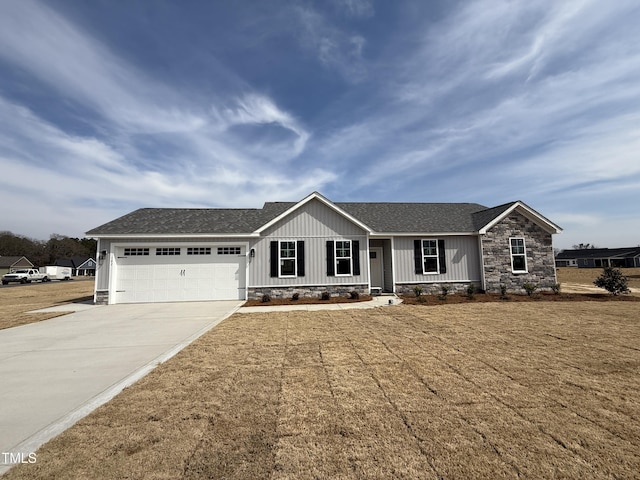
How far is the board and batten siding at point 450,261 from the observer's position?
1529cm

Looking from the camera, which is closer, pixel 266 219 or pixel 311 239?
pixel 311 239

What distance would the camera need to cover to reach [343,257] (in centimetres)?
1482

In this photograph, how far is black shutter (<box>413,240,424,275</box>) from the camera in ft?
50.3

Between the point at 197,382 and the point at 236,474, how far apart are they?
227 centimetres

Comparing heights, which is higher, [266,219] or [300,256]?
[266,219]

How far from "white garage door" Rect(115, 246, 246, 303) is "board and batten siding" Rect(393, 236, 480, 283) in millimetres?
7697

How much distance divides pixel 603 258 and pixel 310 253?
7089 cm

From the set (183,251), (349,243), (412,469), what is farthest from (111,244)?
(412,469)

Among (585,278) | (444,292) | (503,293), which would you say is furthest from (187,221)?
(585,278)

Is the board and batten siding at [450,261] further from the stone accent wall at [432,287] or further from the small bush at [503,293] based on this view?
the small bush at [503,293]

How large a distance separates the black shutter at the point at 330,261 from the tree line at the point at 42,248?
232 feet

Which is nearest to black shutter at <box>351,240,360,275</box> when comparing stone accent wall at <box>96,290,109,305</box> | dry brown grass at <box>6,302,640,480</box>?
dry brown grass at <box>6,302,640,480</box>

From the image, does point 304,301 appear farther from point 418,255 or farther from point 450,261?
point 450,261

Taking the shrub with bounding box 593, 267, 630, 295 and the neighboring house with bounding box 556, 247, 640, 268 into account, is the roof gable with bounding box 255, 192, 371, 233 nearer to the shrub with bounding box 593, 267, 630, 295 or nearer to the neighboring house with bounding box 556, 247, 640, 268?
the shrub with bounding box 593, 267, 630, 295
